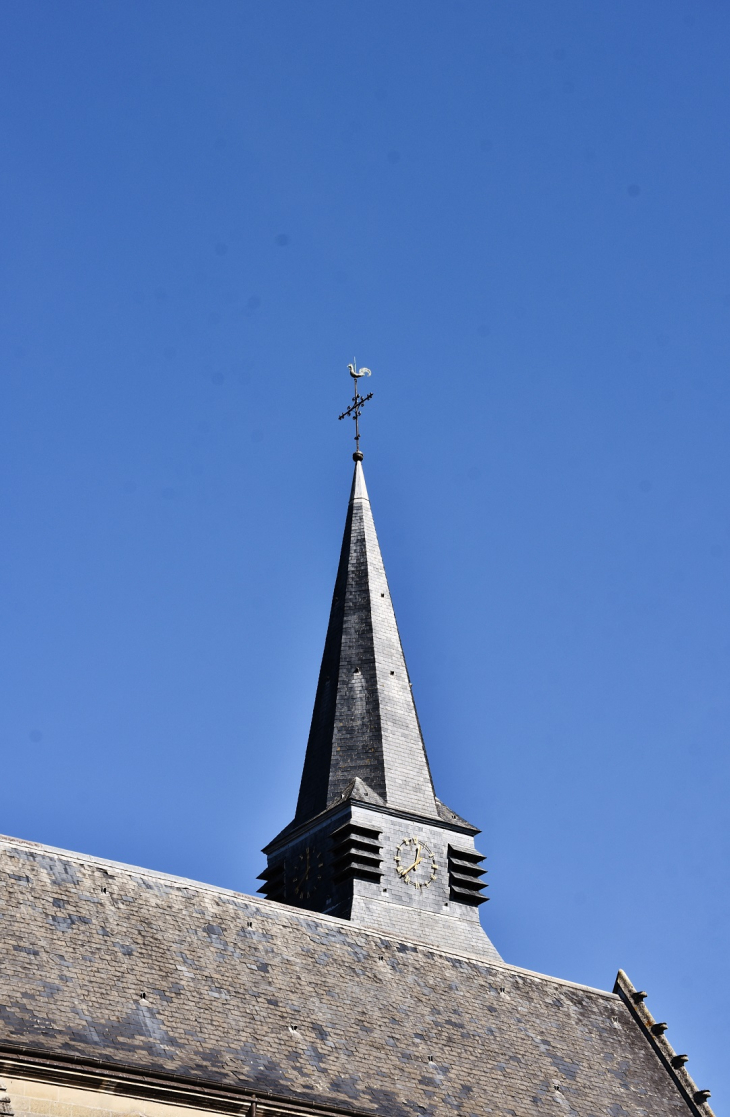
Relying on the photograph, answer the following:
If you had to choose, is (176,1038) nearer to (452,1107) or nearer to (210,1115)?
(210,1115)

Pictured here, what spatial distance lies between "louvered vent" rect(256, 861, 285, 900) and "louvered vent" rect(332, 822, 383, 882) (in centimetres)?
197

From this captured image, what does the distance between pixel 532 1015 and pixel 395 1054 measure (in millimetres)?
4756

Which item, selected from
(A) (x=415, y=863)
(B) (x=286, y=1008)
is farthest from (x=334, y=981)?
(A) (x=415, y=863)

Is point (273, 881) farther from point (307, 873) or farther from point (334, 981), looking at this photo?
point (334, 981)

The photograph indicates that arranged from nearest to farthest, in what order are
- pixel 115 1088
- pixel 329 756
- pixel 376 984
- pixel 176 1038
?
pixel 115 1088
pixel 176 1038
pixel 376 984
pixel 329 756

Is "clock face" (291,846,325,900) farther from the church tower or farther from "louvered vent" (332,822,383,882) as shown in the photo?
"louvered vent" (332,822,383,882)

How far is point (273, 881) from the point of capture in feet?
112

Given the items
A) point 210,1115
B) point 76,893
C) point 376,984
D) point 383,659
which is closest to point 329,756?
point 383,659

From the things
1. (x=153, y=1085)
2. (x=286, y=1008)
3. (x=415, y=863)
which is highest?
(x=415, y=863)

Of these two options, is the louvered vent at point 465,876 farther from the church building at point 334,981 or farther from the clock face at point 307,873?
the clock face at point 307,873

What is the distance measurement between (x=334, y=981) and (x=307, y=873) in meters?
5.25

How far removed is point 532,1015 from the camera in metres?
30.7

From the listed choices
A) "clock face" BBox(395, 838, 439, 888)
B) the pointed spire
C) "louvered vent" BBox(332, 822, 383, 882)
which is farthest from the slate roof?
the pointed spire

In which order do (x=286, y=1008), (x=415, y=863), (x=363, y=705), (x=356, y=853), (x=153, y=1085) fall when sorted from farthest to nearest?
(x=363, y=705) < (x=415, y=863) < (x=356, y=853) < (x=286, y=1008) < (x=153, y=1085)
